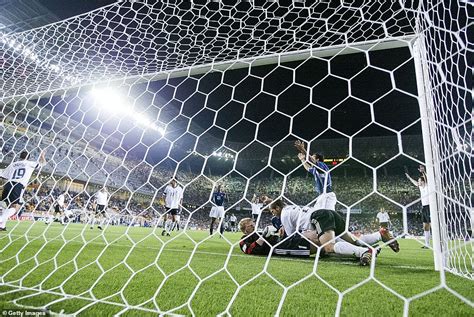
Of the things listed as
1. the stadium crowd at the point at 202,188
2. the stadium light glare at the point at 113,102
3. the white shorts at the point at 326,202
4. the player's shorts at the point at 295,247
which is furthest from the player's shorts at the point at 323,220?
the stadium crowd at the point at 202,188

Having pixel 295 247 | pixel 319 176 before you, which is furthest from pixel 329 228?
pixel 295 247

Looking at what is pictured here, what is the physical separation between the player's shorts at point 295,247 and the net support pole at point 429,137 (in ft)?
3.49

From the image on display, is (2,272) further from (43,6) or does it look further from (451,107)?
(43,6)

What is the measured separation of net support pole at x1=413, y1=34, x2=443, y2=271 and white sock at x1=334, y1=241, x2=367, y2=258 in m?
0.49

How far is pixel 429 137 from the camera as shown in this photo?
156 cm

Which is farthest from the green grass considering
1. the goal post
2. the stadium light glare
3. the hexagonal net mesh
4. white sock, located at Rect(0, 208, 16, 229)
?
white sock, located at Rect(0, 208, 16, 229)

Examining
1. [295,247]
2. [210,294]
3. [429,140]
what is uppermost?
[429,140]

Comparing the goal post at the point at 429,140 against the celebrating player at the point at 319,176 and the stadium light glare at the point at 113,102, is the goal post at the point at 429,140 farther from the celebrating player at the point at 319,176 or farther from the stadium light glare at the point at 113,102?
the stadium light glare at the point at 113,102

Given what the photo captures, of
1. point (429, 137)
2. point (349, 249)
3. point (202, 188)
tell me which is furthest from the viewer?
point (202, 188)

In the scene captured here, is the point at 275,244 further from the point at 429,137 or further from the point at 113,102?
the point at 113,102

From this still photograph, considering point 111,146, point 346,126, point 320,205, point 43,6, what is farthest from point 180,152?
point 320,205

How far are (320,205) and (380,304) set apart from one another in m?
1.10

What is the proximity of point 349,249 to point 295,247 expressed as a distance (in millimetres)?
587

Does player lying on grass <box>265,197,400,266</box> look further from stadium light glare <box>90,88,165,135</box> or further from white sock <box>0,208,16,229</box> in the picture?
white sock <box>0,208,16,229</box>
